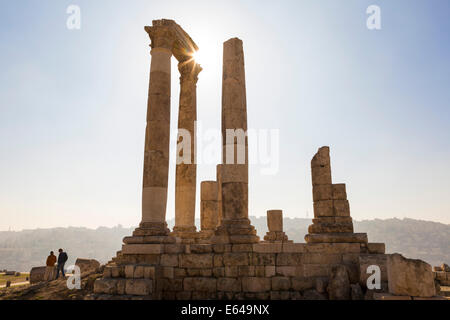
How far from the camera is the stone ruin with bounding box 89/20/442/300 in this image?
1088 centimetres

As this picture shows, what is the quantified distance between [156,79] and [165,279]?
9.45 metres

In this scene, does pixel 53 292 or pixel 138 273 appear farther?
pixel 53 292

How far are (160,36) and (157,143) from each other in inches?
232

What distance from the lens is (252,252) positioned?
12047mm

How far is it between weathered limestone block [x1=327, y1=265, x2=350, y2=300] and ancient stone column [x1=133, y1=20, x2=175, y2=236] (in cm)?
725

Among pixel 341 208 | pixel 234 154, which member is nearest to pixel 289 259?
pixel 341 208

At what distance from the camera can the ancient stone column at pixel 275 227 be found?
1008 inches

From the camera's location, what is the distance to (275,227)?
25969 millimetres

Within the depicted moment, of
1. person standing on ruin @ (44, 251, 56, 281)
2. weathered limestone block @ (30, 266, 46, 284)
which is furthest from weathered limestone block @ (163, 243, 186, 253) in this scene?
weathered limestone block @ (30, 266, 46, 284)

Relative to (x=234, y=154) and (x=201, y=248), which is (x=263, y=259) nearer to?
(x=201, y=248)

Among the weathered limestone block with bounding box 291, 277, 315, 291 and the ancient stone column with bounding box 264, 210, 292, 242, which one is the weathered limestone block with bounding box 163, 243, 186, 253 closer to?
the weathered limestone block with bounding box 291, 277, 315, 291
